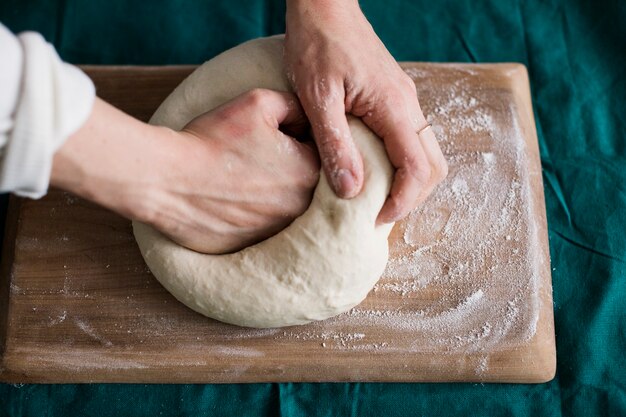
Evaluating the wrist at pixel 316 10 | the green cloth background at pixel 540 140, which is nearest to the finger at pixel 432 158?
the wrist at pixel 316 10

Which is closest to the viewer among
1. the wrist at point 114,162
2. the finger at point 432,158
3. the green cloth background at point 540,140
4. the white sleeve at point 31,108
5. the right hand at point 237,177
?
the white sleeve at point 31,108

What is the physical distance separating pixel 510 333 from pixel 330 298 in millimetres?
448

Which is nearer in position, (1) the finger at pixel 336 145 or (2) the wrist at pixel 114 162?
(2) the wrist at pixel 114 162

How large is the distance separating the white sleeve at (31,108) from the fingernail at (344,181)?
504 mm

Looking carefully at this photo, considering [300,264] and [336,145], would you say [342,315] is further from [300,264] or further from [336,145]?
[336,145]

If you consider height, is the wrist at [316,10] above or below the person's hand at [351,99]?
above

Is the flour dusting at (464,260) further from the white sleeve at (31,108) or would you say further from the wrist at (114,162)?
the white sleeve at (31,108)

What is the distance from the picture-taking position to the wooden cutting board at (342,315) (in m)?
1.44

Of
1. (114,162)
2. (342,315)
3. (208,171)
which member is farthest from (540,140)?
(114,162)

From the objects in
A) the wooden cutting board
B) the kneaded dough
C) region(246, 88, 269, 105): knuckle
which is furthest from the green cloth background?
region(246, 88, 269, 105): knuckle

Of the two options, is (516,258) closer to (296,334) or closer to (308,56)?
(296,334)

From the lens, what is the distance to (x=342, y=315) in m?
1.46

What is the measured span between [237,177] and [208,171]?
6 centimetres

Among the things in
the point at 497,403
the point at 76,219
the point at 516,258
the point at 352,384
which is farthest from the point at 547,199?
the point at 76,219
